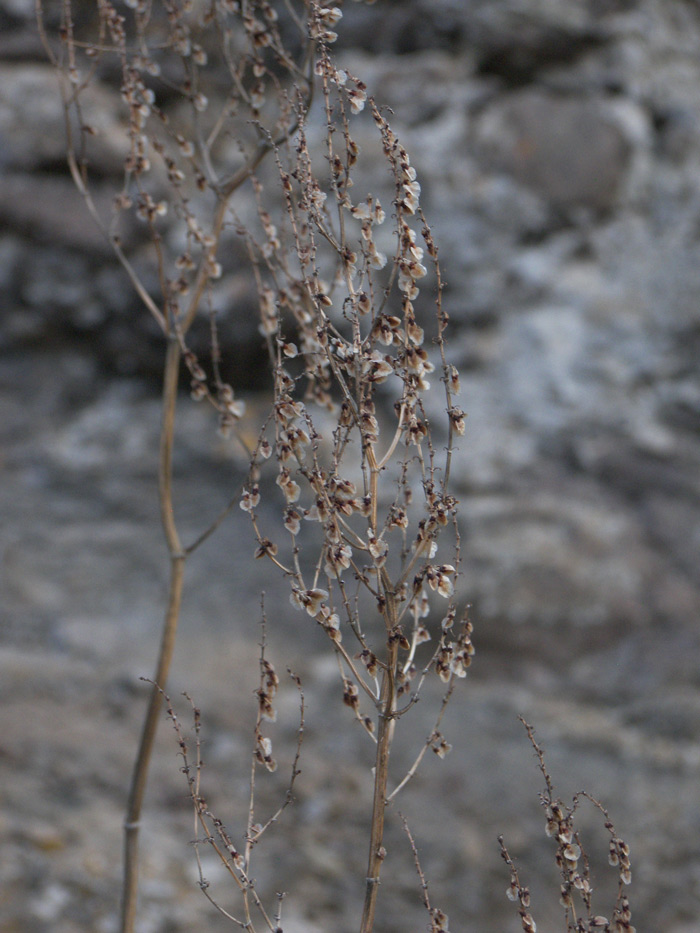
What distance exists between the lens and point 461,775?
8.79 ft

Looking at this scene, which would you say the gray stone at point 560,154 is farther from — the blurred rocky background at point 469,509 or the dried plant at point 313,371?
the dried plant at point 313,371

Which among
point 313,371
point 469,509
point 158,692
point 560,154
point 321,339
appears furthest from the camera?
Result: point 560,154

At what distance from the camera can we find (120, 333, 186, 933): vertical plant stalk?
1.44m

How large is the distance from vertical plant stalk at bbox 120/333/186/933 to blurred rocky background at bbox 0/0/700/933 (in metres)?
0.62

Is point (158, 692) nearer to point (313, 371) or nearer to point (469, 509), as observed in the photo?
point (313, 371)

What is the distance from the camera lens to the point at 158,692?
150cm

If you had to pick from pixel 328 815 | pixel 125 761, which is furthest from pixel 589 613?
pixel 125 761

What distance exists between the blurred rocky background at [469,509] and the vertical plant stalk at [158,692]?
620 millimetres

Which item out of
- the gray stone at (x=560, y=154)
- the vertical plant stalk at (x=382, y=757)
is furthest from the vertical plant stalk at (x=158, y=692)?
the gray stone at (x=560, y=154)

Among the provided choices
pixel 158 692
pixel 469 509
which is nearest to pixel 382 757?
pixel 158 692

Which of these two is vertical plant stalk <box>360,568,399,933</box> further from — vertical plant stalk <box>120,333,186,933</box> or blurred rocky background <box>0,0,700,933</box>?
blurred rocky background <box>0,0,700,933</box>

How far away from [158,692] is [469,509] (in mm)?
2019

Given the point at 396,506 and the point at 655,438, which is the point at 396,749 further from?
the point at 396,506

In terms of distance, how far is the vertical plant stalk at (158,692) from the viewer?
4.72ft
